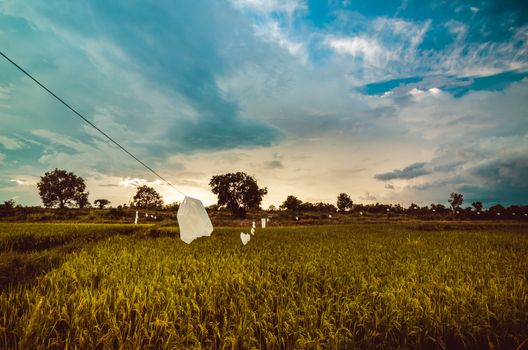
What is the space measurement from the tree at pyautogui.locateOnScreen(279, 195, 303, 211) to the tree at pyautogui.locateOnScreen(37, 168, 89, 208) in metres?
56.4

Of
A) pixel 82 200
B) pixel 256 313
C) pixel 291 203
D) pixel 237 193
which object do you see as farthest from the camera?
pixel 291 203

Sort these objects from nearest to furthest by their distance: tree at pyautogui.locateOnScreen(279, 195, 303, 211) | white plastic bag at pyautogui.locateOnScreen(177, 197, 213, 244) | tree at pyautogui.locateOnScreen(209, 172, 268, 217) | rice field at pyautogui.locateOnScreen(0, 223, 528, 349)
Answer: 1. rice field at pyautogui.locateOnScreen(0, 223, 528, 349)
2. white plastic bag at pyautogui.locateOnScreen(177, 197, 213, 244)
3. tree at pyautogui.locateOnScreen(209, 172, 268, 217)
4. tree at pyautogui.locateOnScreen(279, 195, 303, 211)

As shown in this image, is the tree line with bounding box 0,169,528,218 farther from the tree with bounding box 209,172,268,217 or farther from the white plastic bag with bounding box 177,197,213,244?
the white plastic bag with bounding box 177,197,213,244

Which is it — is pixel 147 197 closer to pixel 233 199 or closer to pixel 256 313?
pixel 233 199

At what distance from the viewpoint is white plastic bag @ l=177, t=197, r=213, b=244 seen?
6.40 m

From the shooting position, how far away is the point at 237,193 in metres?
53.5

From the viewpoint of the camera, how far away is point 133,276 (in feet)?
15.5

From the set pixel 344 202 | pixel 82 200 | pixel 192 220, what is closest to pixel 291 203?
pixel 344 202

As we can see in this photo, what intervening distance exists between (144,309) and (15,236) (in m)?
10.2

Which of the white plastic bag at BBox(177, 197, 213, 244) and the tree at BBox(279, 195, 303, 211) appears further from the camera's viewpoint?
the tree at BBox(279, 195, 303, 211)

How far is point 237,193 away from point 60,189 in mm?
44382

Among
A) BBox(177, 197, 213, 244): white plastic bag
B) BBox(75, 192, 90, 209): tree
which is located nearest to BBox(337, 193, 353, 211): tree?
BBox(75, 192, 90, 209): tree

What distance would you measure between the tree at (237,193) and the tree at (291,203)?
3229 cm

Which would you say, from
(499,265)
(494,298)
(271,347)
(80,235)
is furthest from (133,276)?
(80,235)
